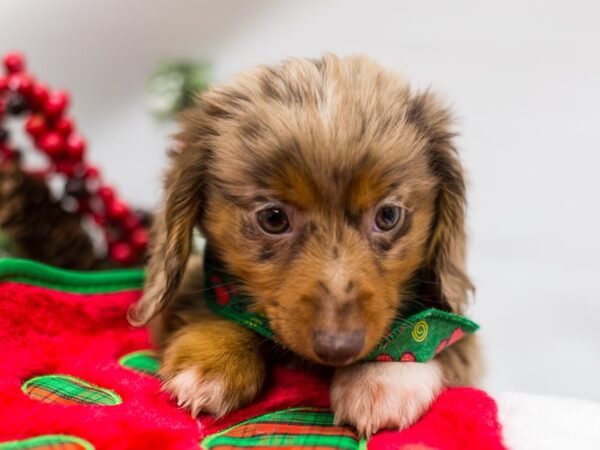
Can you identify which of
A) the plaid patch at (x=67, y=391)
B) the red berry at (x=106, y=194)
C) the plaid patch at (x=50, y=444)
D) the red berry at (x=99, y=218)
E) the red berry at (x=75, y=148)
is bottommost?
the red berry at (x=99, y=218)

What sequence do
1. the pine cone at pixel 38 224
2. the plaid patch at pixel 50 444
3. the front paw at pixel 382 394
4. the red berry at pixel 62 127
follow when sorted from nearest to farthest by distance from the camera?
1. the plaid patch at pixel 50 444
2. the front paw at pixel 382 394
3. the pine cone at pixel 38 224
4. the red berry at pixel 62 127

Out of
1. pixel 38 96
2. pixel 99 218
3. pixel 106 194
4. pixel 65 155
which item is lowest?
pixel 99 218

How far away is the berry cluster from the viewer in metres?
3.19

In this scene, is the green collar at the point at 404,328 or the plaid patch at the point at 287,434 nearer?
the plaid patch at the point at 287,434

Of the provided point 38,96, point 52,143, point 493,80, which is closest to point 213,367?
point 52,143

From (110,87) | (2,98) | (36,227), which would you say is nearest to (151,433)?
(36,227)

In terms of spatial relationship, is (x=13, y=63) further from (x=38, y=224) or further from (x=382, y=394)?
(x=382, y=394)

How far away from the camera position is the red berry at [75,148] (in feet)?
10.6

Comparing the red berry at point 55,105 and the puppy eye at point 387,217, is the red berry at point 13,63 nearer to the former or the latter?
the red berry at point 55,105

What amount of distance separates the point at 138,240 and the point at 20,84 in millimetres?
818

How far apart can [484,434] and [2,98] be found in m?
2.35

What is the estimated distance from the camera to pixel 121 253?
11.0 feet

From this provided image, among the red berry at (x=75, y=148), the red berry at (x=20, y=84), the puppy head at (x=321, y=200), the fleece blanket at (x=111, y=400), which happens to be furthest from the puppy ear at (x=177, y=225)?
the red berry at (x=20, y=84)

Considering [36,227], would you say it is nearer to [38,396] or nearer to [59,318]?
[59,318]
